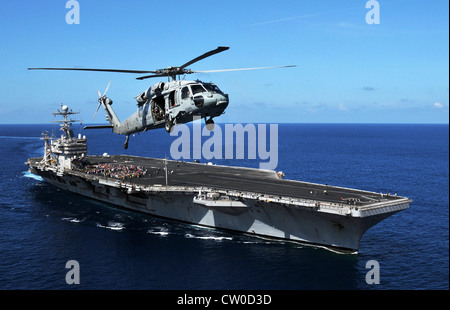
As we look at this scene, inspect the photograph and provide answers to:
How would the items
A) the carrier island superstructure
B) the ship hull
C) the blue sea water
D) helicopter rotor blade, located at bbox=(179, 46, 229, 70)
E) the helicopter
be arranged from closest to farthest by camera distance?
1. helicopter rotor blade, located at bbox=(179, 46, 229, 70)
2. the helicopter
3. the blue sea water
4. the carrier island superstructure
5. the ship hull

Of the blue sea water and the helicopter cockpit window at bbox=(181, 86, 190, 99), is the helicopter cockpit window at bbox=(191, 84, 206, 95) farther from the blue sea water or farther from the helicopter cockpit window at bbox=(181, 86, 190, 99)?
the blue sea water

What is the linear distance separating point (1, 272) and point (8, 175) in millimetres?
48582

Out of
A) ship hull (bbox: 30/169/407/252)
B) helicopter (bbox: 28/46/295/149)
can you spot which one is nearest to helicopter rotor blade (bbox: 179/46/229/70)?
helicopter (bbox: 28/46/295/149)

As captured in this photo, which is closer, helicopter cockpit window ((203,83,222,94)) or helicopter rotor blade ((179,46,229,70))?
helicopter rotor blade ((179,46,229,70))

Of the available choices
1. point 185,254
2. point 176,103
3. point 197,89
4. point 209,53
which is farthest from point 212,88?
point 185,254

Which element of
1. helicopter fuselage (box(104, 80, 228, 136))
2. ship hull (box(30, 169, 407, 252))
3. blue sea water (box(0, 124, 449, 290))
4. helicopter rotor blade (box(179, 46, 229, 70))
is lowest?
blue sea water (box(0, 124, 449, 290))

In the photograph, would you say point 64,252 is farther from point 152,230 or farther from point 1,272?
point 152,230

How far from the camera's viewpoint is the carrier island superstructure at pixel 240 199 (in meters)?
30.8

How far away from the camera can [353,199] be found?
3120 centimetres

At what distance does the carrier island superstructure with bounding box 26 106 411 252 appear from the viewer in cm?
3078

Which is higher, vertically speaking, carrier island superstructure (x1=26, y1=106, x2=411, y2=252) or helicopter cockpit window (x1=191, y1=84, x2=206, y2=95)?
helicopter cockpit window (x1=191, y1=84, x2=206, y2=95)

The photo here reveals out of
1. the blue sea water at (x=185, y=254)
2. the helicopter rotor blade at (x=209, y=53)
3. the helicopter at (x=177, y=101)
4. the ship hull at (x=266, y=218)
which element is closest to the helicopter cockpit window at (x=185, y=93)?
the helicopter at (x=177, y=101)
